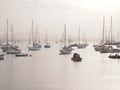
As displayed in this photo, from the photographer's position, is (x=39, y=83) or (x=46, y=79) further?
(x=46, y=79)

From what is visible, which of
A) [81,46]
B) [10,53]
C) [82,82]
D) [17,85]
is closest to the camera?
[17,85]

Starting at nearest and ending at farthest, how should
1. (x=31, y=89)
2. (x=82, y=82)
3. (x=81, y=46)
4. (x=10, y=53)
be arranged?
(x=31, y=89), (x=82, y=82), (x=10, y=53), (x=81, y=46)

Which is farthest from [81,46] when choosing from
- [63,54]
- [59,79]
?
[59,79]

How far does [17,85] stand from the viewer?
4472cm

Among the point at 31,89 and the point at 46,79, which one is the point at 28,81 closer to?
the point at 46,79

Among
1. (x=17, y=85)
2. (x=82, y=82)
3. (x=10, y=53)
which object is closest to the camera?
(x=17, y=85)

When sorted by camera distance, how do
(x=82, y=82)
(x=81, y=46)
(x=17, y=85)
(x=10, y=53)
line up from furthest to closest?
(x=81, y=46) < (x=10, y=53) < (x=82, y=82) < (x=17, y=85)

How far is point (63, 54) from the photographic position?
118375 mm

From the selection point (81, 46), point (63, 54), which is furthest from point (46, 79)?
point (81, 46)

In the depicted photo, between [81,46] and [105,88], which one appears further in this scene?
[81,46]

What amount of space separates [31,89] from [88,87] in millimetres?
7687

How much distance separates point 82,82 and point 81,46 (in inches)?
5556

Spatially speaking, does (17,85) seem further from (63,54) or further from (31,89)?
(63,54)

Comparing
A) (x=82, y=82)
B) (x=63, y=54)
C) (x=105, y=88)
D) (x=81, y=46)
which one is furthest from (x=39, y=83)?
(x=81, y=46)
